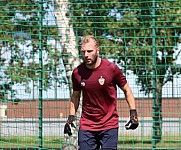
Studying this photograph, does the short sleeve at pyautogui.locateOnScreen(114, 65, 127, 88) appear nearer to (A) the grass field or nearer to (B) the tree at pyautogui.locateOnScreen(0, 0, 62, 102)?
(A) the grass field

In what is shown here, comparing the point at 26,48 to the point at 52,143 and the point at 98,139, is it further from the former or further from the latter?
the point at 98,139

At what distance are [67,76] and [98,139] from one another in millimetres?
4318

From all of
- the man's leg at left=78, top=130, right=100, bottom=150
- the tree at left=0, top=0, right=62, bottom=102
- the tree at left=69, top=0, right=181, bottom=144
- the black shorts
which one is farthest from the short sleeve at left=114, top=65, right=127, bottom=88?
the tree at left=0, top=0, right=62, bottom=102

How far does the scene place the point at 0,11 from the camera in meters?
11.1

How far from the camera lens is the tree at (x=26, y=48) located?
10656mm

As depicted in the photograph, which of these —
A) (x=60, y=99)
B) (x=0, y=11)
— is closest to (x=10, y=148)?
(x=60, y=99)

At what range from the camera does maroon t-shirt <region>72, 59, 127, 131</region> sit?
6.30 metres

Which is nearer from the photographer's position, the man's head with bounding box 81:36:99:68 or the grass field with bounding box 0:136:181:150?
the man's head with bounding box 81:36:99:68

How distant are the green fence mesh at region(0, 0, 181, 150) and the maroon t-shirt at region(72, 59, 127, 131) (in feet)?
12.2

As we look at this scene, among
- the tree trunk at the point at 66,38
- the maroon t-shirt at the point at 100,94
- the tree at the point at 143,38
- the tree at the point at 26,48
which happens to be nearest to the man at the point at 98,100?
the maroon t-shirt at the point at 100,94

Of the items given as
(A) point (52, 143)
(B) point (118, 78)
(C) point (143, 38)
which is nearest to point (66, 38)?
(C) point (143, 38)

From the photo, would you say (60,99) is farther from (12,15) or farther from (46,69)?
(12,15)

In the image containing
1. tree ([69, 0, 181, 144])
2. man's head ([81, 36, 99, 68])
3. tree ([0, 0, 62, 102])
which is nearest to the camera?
man's head ([81, 36, 99, 68])

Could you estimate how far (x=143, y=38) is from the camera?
36.0ft
